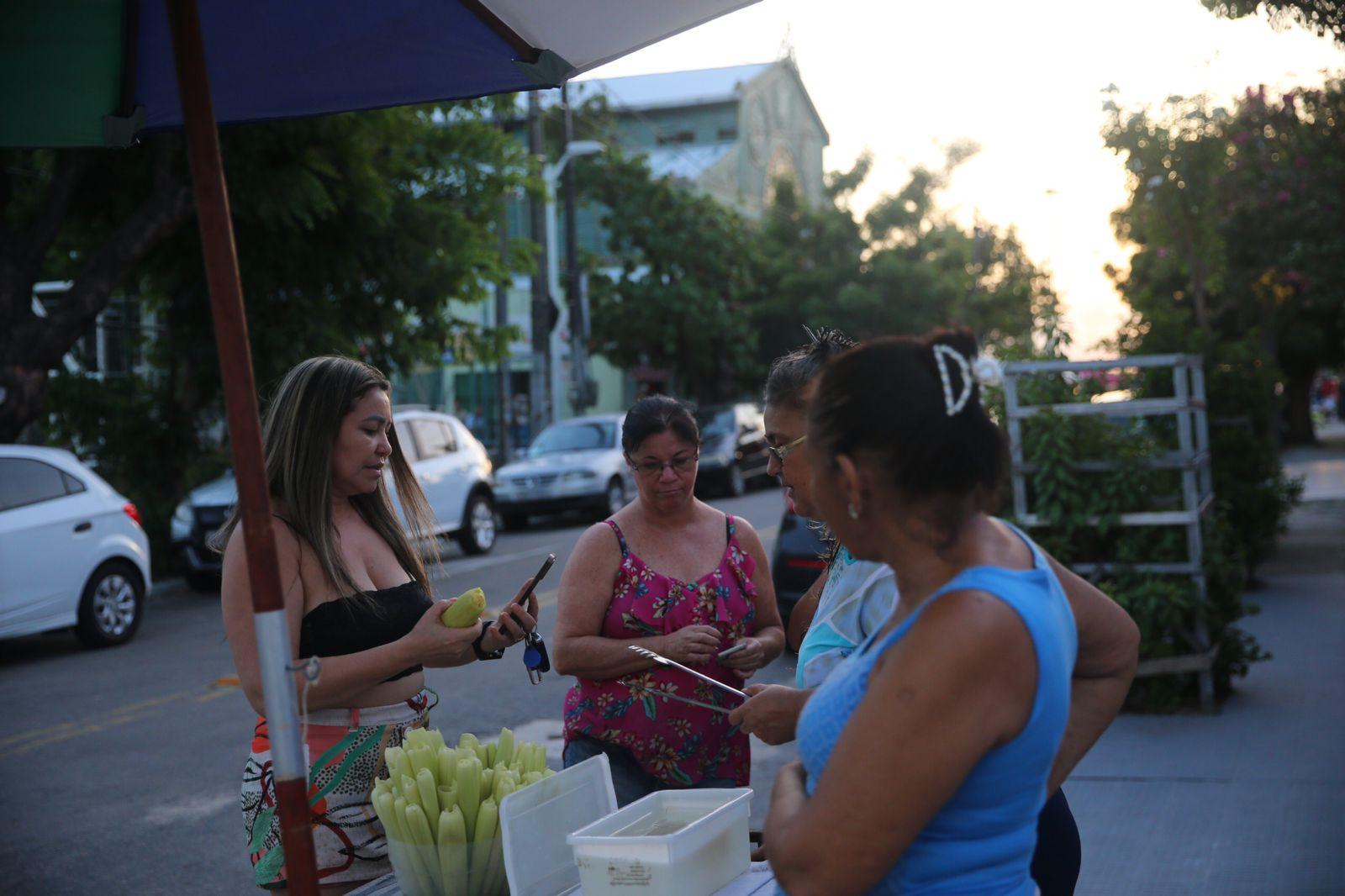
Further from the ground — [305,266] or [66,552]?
[305,266]

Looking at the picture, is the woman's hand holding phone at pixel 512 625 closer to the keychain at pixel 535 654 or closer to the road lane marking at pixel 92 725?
the keychain at pixel 535 654

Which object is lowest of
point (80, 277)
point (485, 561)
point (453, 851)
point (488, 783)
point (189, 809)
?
point (189, 809)

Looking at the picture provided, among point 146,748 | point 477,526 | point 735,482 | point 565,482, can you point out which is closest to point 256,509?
point 146,748

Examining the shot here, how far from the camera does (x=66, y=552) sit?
10.6m

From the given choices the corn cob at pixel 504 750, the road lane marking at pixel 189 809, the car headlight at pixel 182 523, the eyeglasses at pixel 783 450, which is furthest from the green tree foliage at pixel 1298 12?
the car headlight at pixel 182 523

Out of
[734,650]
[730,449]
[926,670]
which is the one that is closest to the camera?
[926,670]

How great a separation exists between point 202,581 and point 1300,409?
3533 cm

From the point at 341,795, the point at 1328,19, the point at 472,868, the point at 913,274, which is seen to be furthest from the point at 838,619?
the point at 913,274

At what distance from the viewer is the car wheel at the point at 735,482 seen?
24234mm

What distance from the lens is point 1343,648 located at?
29.5 feet

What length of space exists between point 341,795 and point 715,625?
1.12 metres

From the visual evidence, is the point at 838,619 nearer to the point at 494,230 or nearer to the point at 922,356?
the point at 922,356

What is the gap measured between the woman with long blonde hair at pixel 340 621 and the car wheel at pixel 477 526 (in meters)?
13.3

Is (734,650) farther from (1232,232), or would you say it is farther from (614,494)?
(1232,232)
